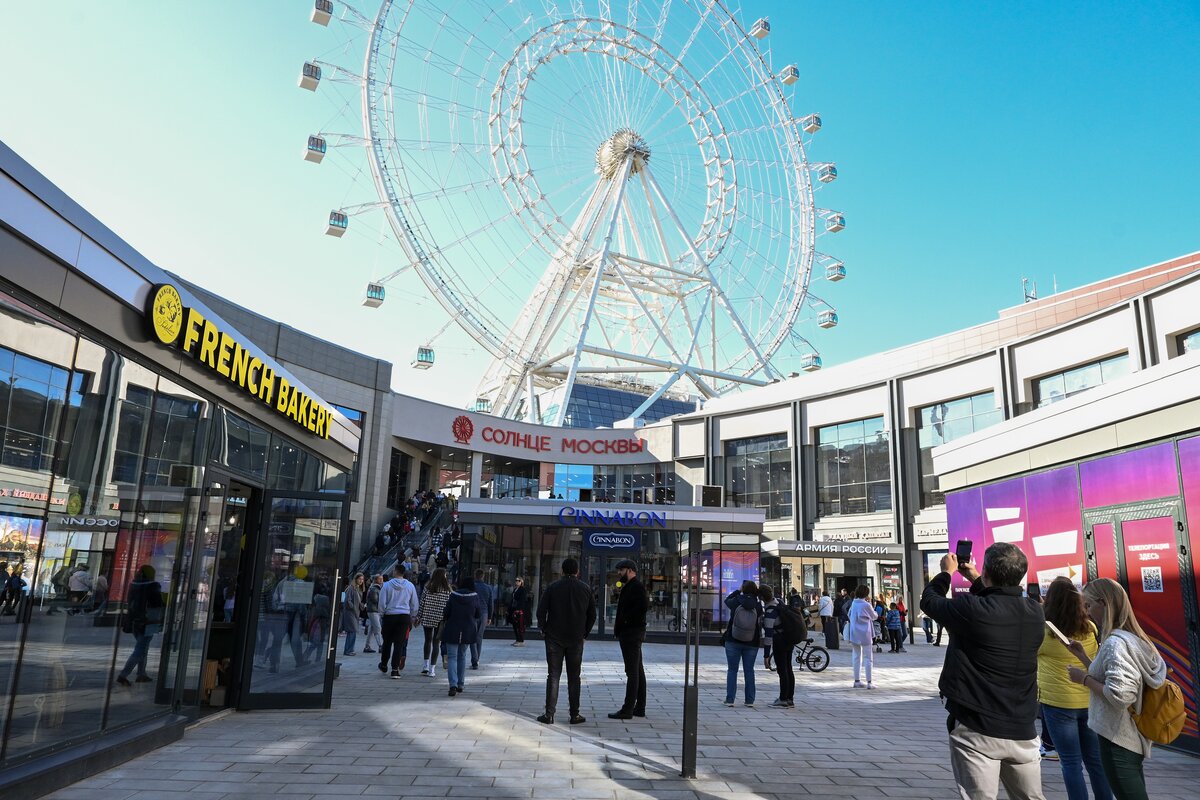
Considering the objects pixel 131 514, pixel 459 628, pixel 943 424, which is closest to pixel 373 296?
pixel 943 424

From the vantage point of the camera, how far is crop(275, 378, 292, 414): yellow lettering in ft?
31.6

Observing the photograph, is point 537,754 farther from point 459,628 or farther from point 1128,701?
point 1128,701

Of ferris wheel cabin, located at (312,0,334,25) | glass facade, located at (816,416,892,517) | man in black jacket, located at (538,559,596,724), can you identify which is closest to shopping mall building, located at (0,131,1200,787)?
man in black jacket, located at (538,559,596,724)

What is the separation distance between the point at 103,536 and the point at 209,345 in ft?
6.94

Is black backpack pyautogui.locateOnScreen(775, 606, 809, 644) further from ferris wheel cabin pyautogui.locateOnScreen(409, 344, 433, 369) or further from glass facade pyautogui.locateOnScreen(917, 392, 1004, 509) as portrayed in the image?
ferris wheel cabin pyautogui.locateOnScreen(409, 344, 433, 369)

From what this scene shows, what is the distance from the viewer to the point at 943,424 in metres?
32.3

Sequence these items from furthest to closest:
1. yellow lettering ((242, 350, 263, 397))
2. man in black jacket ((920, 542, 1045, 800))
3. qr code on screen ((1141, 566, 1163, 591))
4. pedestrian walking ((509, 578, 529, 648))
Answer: pedestrian walking ((509, 578, 529, 648)) < qr code on screen ((1141, 566, 1163, 591)) < yellow lettering ((242, 350, 263, 397)) < man in black jacket ((920, 542, 1045, 800))

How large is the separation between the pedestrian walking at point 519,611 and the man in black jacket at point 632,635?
35.1 ft

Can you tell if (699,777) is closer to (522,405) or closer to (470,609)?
(470,609)

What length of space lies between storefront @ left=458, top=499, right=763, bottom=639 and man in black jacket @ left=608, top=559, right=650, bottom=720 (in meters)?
12.5

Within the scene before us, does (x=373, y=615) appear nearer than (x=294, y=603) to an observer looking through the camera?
No

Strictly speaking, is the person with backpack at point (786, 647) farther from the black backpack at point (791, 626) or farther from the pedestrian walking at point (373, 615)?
the pedestrian walking at point (373, 615)

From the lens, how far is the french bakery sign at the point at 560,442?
41.7 m

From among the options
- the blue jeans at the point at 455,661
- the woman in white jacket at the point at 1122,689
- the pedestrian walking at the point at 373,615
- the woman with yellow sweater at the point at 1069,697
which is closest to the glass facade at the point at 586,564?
the pedestrian walking at the point at 373,615
